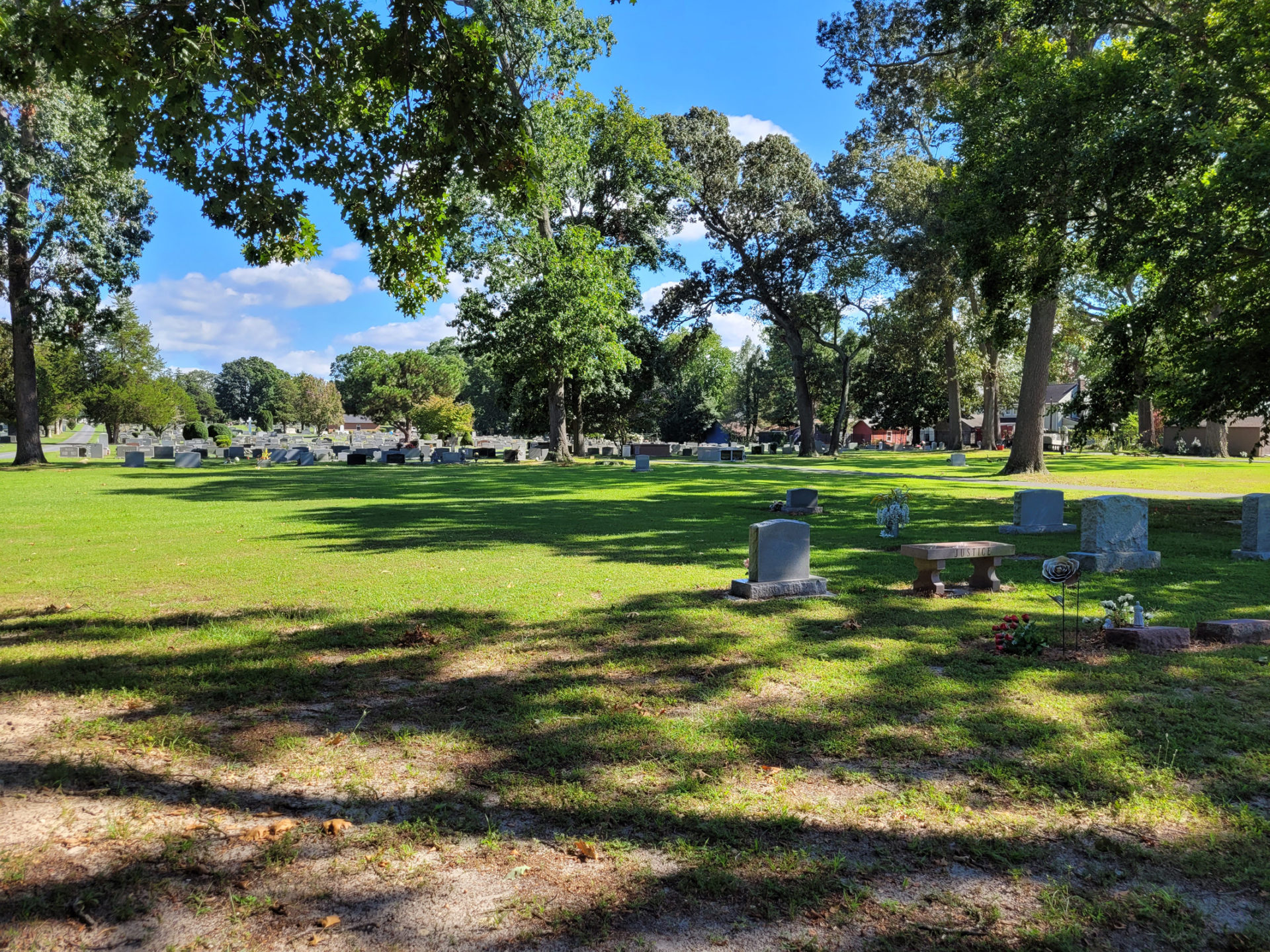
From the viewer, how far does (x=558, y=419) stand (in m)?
41.6

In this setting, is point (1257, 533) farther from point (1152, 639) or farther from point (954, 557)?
point (1152, 639)

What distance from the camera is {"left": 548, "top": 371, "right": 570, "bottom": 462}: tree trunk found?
134ft

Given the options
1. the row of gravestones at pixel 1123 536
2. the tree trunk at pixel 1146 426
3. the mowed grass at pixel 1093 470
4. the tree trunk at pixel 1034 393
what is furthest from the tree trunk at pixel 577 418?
the tree trunk at pixel 1146 426

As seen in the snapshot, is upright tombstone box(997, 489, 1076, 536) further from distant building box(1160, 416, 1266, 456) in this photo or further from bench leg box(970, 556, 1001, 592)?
distant building box(1160, 416, 1266, 456)

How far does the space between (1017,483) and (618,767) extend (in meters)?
25.3

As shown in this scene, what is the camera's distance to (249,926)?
2.92 metres

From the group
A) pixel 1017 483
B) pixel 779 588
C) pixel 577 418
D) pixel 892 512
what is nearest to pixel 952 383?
pixel 577 418

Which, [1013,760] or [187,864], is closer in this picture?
[187,864]

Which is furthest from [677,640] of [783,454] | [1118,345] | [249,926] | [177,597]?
[783,454]

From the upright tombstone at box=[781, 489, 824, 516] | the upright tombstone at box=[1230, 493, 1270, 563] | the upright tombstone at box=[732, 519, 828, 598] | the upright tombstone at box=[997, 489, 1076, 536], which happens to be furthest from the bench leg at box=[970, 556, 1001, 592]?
the upright tombstone at box=[781, 489, 824, 516]

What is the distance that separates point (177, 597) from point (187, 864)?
6051 mm

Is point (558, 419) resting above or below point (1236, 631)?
above

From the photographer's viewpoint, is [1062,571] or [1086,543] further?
[1086,543]

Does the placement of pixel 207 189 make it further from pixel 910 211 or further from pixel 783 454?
pixel 783 454
